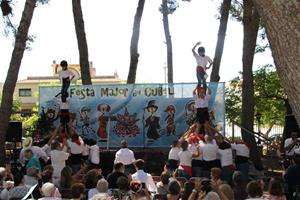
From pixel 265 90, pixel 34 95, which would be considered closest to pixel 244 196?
pixel 265 90

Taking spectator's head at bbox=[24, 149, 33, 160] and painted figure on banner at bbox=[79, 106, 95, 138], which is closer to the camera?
spectator's head at bbox=[24, 149, 33, 160]

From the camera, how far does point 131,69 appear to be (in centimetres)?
2241

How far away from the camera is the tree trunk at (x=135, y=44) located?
73.5 feet

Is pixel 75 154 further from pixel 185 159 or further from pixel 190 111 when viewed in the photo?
pixel 190 111

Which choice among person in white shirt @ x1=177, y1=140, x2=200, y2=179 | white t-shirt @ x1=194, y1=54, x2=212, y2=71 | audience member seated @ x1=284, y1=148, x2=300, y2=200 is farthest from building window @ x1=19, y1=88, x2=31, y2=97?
audience member seated @ x1=284, y1=148, x2=300, y2=200

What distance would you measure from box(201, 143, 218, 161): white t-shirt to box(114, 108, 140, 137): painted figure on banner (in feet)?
20.2

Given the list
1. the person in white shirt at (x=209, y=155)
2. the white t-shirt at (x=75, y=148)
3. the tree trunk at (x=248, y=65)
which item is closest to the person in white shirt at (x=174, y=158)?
the person in white shirt at (x=209, y=155)

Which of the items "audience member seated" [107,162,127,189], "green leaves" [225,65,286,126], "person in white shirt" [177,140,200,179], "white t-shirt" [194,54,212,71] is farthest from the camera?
"green leaves" [225,65,286,126]

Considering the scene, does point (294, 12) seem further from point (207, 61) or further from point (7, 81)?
point (7, 81)

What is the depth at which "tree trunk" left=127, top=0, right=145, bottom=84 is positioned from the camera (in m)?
22.4

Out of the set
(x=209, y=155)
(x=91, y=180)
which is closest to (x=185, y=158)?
(x=209, y=155)

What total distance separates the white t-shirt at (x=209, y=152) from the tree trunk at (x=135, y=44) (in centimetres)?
1142

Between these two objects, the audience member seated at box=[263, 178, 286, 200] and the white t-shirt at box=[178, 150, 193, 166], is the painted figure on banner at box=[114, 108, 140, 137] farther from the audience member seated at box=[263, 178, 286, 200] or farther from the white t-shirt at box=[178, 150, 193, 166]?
the audience member seated at box=[263, 178, 286, 200]

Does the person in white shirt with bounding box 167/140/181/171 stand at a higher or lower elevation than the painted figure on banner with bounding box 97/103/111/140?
lower
